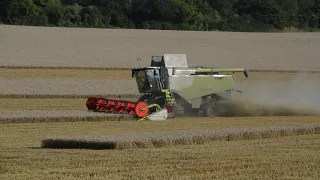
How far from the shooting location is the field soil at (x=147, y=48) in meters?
45.1

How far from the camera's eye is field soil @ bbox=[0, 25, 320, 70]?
4506 cm

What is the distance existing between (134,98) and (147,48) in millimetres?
17982

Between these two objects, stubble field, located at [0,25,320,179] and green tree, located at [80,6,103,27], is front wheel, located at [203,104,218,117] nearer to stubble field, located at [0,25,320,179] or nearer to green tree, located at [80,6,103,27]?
stubble field, located at [0,25,320,179]

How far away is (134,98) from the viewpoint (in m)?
33.5

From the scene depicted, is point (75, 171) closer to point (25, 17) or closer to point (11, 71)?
point (11, 71)

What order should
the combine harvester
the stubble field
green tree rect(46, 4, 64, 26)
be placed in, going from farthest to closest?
green tree rect(46, 4, 64, 26) < the combine harvester < the stubble field

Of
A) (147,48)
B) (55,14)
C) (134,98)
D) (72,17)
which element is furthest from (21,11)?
(134,98)

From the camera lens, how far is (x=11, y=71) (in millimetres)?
38625

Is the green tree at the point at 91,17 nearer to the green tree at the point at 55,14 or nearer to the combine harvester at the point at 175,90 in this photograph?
the green tree at the point at 55,14

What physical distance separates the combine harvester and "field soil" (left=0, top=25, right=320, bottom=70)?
1416cm

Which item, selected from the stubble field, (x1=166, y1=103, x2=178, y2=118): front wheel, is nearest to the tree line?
the stubble field

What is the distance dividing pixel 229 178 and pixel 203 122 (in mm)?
12367

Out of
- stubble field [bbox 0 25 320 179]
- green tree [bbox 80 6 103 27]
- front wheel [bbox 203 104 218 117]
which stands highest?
green tree [bbox 80 6 103 27]

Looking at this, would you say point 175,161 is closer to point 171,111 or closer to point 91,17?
point 171,111
